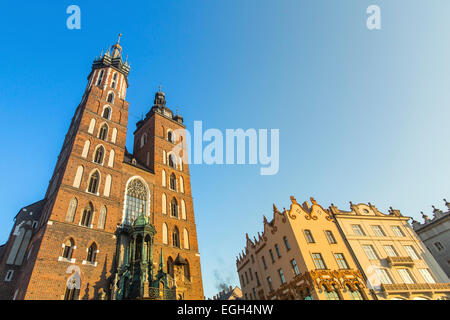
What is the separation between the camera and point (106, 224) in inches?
908

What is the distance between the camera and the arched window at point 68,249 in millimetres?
19641

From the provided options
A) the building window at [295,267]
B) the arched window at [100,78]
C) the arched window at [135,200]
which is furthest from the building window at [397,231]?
the arched window at [100,78]

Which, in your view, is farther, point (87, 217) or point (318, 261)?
point (318, 261)

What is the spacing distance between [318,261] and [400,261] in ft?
33.1

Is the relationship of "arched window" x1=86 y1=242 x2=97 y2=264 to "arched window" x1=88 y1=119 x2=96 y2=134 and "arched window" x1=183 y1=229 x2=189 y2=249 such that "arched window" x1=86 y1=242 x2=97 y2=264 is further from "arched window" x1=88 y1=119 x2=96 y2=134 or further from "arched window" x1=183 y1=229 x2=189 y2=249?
"arched window" x1=88 y1=119 x2=96 y2=134

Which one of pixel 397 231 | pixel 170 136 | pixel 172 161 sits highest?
pixel 170 136

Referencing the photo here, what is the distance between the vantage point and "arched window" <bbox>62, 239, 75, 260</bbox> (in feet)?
64.4

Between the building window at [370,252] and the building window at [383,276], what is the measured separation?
152cm

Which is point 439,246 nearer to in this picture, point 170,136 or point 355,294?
point 355,294

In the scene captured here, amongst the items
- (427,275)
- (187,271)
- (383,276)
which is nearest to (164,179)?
(187,271)

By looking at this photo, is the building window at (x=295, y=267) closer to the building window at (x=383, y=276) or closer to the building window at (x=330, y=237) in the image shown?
the building window at (x=330, y=237)
